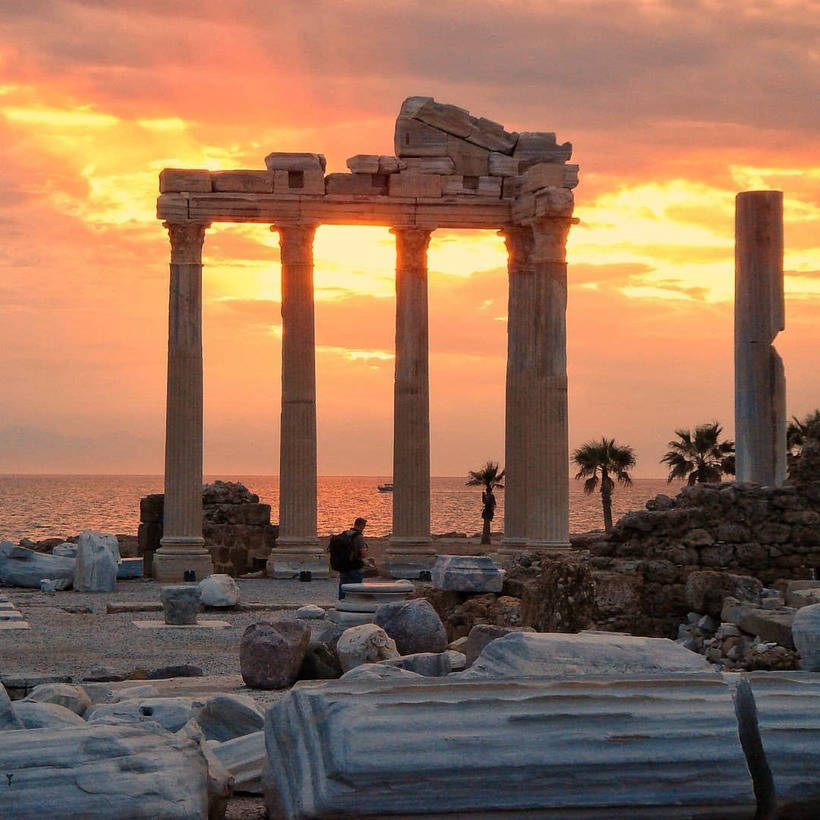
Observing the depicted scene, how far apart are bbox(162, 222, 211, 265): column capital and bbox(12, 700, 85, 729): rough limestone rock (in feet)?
71.8

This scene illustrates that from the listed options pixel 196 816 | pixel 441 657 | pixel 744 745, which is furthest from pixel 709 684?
pixel 441 657

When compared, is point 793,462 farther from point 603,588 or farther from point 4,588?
point 4,588

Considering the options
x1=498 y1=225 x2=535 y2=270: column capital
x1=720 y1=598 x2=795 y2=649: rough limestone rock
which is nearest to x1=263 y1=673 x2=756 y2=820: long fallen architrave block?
x1=720 y1=598 x2=795 y2=649: rough limestone rock

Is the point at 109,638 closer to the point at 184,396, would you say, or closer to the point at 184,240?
the point at 184,396

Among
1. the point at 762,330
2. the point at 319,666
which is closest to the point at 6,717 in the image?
the point at 319,666

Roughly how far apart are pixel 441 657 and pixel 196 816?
4.41 m

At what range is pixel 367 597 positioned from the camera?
64.5 feet

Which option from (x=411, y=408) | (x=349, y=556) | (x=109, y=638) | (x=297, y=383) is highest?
(x=297, y=383)

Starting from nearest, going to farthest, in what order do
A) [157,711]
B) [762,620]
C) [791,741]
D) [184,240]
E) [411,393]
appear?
1. [791,741]
2. [157,711]
3. [762,620]
4. [184,240]
5. [411,393]

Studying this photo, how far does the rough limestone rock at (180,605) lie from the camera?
19.8 metres

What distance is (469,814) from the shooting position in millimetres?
6031

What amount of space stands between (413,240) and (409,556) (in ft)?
Answer: 19.9

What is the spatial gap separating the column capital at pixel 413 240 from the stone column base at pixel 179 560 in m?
6.81

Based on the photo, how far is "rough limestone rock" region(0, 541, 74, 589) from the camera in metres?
27.2
